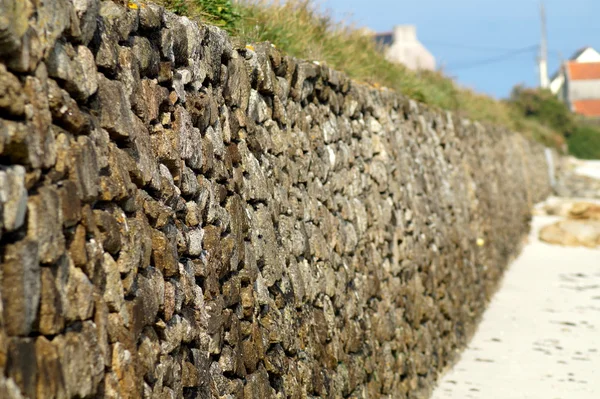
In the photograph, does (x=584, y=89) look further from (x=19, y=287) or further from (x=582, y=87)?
(x=19, y=287)

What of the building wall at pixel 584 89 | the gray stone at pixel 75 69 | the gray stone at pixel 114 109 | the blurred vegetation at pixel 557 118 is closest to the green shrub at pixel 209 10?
the gray stone at pixel 114 109

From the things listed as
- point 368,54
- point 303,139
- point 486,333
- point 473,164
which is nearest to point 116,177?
point 303,139

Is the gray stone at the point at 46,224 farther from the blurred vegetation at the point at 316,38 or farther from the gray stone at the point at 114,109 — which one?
the blurred vegetation at the point at 316,38

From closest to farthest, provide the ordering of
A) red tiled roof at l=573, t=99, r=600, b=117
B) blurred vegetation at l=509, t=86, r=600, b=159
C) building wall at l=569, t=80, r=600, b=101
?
blurred vegetation at l=509, t=86, r=600, b=159 < red tiled roof at l=573, t=99, r=600, b=117 < building wall at l=569, t=80, r=600, b=101

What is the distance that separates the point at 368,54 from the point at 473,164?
333 centimetres

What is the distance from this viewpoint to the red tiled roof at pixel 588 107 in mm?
69812

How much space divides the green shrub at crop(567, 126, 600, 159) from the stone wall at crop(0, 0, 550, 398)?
46.3 meters

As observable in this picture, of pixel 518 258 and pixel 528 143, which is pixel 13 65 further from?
pixel 528 143

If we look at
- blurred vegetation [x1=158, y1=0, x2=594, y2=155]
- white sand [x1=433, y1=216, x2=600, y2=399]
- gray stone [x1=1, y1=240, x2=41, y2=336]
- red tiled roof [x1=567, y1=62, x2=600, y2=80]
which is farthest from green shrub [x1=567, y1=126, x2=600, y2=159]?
gray stone [x1=1, y1=240, x2=41, y2=336]

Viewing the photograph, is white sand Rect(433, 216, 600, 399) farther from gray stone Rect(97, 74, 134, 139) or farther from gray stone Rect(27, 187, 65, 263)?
gray stone Rect(27, 187, 65, 263)

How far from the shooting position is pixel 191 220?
3928 millimetres

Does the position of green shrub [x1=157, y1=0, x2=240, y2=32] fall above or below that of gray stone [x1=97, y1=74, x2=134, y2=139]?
above

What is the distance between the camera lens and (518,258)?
1766 cm

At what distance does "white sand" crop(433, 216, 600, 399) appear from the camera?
8.41 m
